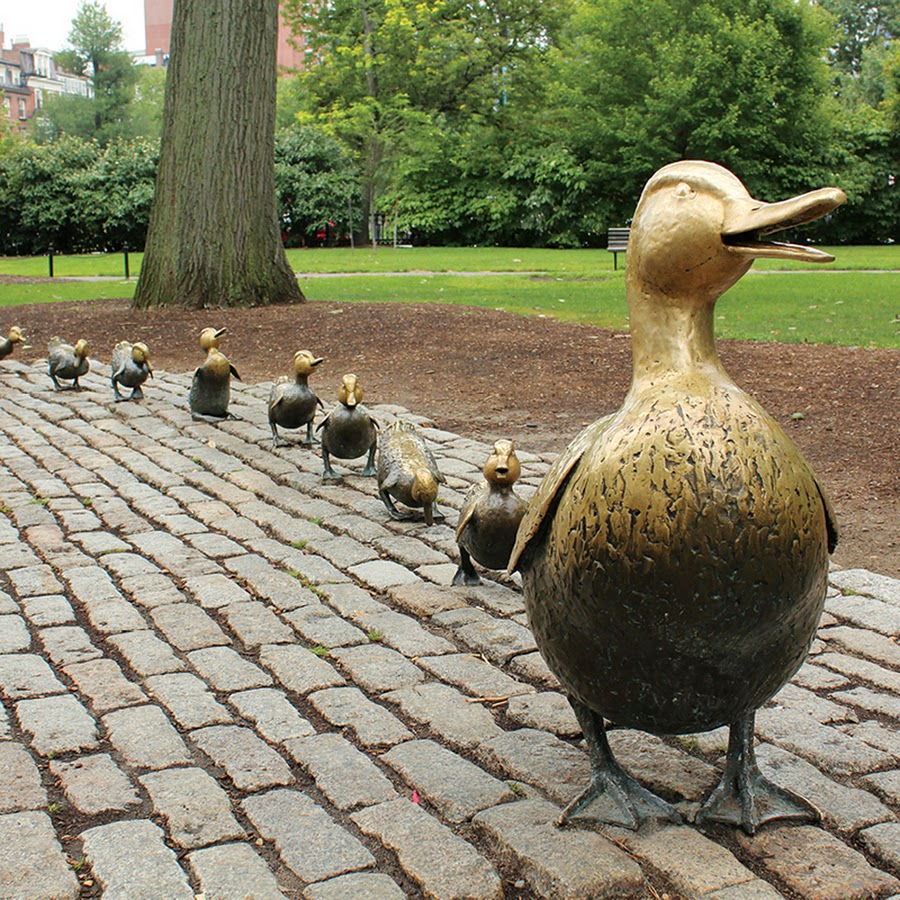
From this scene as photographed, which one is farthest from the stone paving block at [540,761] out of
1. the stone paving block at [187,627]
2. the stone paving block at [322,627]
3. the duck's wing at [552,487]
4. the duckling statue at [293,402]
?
the duckling statue at [293,402]

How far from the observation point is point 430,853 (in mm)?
2945

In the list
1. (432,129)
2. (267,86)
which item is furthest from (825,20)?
(267,86)

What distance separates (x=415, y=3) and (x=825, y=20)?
15.1 m

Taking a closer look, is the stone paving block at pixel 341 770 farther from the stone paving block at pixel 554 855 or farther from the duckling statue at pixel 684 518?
the duckling statue at pixel 684 518

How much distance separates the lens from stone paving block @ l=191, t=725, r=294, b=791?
3.38 m

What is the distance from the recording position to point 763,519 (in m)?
2.57

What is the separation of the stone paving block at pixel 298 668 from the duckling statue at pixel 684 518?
4.57 ft

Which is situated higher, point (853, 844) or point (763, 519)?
point (763, 519)

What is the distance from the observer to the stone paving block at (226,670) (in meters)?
4.09

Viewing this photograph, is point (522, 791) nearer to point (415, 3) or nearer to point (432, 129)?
point (432, 129)

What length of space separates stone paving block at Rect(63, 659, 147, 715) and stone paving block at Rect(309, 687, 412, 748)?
66 cm

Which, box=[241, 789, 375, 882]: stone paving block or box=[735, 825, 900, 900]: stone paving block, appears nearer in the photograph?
box=[735, 825, 900, 900]: stone paving block

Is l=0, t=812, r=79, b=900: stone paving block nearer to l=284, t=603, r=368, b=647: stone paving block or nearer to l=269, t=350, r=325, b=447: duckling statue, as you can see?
l=284, t=603, r=368, b=647: stone paving block

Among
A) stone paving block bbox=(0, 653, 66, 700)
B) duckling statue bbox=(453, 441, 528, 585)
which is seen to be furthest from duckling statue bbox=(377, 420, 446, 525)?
stone paving block bbox=(0, 653, 66, 700)
